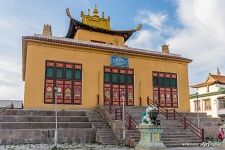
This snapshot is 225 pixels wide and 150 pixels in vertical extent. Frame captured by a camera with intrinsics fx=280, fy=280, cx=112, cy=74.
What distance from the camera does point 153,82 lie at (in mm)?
24391

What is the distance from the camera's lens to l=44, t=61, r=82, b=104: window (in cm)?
2052

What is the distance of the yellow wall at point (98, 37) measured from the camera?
88.4 feet

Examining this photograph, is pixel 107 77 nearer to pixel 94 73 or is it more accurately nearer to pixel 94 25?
pixel 94 73

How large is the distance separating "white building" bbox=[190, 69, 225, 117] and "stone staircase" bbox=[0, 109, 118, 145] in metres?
26.0

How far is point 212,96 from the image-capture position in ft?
139

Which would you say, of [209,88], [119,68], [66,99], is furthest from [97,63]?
[209,88]

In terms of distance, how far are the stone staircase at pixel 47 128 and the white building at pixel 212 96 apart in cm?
2599

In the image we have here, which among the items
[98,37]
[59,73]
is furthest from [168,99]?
[59,73]

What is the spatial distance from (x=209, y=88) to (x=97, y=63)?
1092 inches

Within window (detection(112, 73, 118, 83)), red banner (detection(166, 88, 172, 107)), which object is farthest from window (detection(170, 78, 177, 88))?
window (detection(112, 73, 118, 83))

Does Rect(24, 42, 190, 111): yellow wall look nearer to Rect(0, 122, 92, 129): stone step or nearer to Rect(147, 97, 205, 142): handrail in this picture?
Rect(147, 97, 205, 142): handrail

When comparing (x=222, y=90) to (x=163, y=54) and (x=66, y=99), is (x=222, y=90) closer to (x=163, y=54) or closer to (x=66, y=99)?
(x=163, y=54)

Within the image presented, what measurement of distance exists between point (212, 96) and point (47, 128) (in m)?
31.8

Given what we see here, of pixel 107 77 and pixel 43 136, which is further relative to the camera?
pixel 107 77
